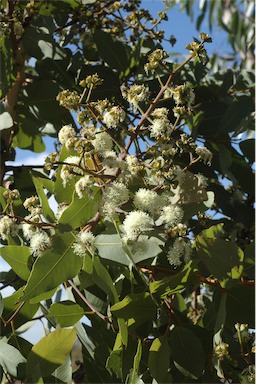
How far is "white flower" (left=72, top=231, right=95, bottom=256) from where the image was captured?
0.98 metres

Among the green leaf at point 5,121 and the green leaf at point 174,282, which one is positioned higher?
the green leaf at point 5,121

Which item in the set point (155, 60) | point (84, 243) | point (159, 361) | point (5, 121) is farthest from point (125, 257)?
point (5, 121)

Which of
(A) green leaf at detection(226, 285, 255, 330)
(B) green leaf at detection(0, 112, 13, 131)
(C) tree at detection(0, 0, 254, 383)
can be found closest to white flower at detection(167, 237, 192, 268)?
(C) tree at detection(0, 0, 254, 383)

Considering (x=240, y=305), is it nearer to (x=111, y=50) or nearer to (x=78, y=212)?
(x=78, y=212)

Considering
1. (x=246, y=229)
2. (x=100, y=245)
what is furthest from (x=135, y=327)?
(x=246, y=229)

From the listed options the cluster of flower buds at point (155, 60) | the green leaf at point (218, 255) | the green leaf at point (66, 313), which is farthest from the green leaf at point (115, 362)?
the cluster of flower buds at point (155, 60)

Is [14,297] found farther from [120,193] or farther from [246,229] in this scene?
[246,229]

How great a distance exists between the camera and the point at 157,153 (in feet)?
3.26

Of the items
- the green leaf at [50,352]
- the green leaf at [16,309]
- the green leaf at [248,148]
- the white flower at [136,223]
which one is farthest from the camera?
the green leaf at [248,148]

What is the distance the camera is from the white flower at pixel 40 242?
38.3 inches

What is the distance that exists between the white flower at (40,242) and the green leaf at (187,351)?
27cm

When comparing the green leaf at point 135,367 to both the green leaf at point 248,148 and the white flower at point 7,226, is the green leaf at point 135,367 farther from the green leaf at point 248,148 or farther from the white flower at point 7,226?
the green leaf at point 248,148

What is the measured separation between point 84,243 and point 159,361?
23 centimetres

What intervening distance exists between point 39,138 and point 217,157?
18.3 inches
